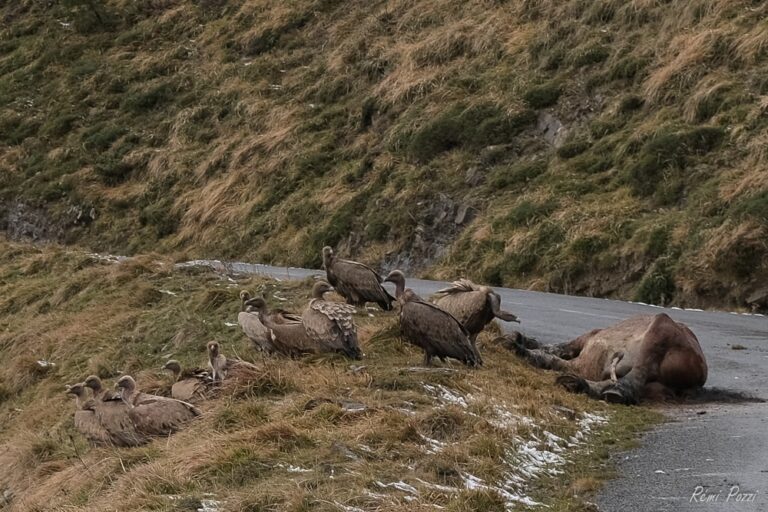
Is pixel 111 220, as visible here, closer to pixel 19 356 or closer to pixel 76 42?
pixel 76 42

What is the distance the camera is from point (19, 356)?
58.7 ft

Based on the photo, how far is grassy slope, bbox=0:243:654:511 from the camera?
722 centimetres

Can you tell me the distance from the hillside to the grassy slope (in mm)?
9605

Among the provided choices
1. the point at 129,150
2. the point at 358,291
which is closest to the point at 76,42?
the point at 129,150

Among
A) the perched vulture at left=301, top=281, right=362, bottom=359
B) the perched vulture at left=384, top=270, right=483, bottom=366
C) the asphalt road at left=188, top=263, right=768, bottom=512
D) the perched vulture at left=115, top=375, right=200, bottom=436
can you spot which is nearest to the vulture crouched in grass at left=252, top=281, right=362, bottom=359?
the perched vulture at left=301, top=281, right=362, bottom=359

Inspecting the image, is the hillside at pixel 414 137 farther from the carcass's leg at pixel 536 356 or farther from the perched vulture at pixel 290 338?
the perched vulture at pixel 290 338

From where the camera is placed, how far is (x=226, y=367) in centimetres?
1047

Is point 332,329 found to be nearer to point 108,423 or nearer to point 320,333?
point 320,333

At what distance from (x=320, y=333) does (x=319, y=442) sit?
288 cm

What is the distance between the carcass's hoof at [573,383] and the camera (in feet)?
36.5

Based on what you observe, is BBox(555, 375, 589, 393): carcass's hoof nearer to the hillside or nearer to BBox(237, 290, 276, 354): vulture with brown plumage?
BBox(237, 290, 276, 354): vulture with brown plumage

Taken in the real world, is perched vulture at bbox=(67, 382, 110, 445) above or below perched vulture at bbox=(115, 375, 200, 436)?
below

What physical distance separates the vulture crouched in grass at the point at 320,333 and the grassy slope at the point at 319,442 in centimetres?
20
